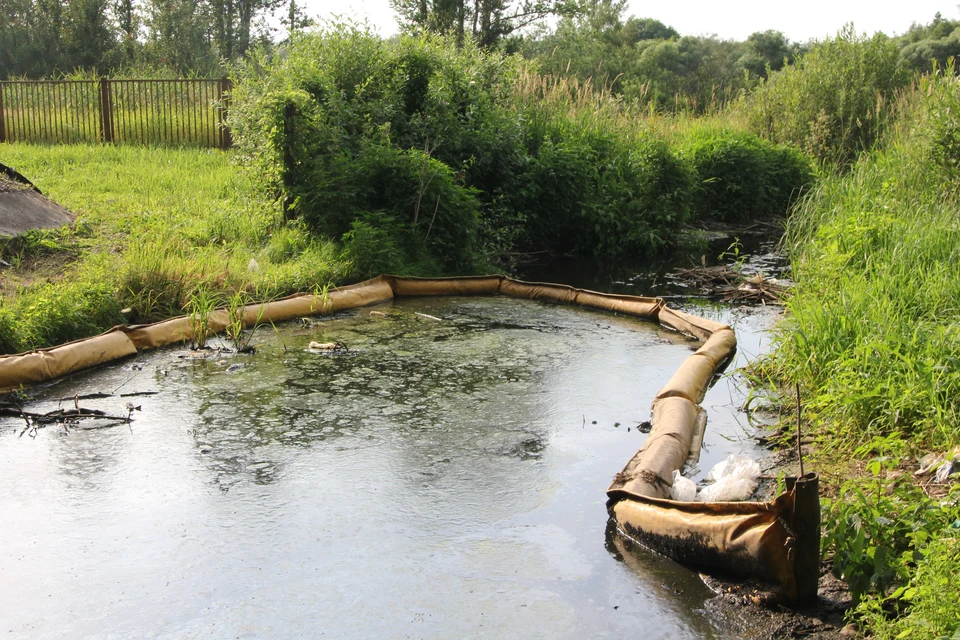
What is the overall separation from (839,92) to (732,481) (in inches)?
498

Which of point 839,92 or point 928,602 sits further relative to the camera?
point 839,92

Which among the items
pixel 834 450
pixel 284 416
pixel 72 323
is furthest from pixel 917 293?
pixel 72 323

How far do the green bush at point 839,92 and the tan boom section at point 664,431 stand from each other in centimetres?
847

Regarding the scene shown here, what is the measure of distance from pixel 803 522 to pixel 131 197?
29.3ft

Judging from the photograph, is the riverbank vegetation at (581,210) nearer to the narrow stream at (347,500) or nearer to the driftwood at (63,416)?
the narrow stream at (347,500)

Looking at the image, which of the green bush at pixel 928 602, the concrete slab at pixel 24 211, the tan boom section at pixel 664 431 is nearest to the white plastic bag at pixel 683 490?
the tan boom section at pixel 664 431

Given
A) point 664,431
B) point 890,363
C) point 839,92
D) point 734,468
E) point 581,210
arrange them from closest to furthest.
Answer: point 734,468, point 890,363, point 664,431, point 581,210, point 839,92

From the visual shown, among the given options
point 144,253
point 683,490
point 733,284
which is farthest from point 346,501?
point 733,284

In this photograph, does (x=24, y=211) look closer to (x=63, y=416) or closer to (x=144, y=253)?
(x=144, y=253)

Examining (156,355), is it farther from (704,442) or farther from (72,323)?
(704,442)

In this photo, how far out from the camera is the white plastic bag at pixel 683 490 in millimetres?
3797

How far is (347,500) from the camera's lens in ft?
12.7

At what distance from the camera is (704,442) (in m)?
4.70

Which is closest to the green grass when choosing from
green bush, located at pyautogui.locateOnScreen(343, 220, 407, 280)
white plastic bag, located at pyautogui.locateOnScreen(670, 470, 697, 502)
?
green bush, located at pyautogui.locateOnScreen(343, 220, 407, 280)
